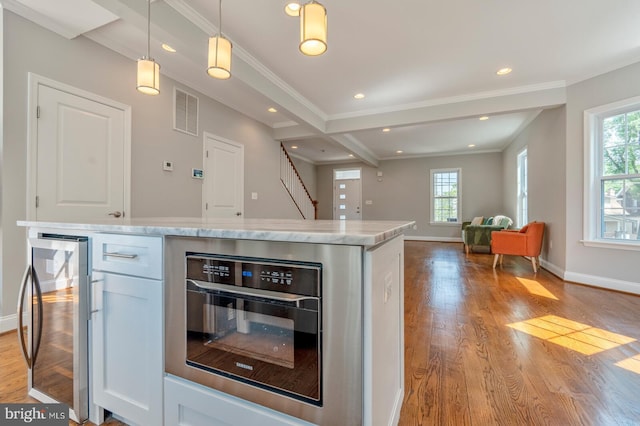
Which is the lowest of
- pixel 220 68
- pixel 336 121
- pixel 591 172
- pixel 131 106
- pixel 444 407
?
pixel 444 407

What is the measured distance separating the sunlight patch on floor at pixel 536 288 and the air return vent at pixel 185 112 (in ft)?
15.8

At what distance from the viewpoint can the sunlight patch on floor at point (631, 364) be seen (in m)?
1.70

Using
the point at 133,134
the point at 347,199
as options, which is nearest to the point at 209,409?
the point at 133,134

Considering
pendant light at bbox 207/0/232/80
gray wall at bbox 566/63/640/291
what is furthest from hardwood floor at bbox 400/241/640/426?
pendant light at bbox 207/0/232/80

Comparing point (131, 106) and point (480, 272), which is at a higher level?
point (131, 106)

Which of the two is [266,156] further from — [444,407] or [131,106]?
[444,407]

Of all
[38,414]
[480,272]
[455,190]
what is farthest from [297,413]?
[455,190]

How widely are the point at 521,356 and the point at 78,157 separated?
406 cm

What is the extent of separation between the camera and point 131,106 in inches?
122

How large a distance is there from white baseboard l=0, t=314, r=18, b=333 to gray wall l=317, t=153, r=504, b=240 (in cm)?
793

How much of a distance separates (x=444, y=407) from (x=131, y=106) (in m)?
3.89

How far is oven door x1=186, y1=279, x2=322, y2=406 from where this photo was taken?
0.83 metres

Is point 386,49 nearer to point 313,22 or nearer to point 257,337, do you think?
point 313,22

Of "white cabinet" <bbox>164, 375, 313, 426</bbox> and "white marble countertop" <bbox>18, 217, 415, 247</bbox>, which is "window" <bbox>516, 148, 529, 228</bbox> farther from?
"white cabinet" <bbox>164, 375, 313, 426</bbox>
